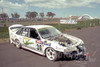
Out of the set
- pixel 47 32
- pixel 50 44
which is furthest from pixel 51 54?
pixel 47 32

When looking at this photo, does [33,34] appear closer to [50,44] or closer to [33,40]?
[33,40]

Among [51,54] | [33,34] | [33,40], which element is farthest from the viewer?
[33,34]

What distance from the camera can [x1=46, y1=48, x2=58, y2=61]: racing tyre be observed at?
4024 mm

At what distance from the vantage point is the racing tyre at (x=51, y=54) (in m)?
4.02

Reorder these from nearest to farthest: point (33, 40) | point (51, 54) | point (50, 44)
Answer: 1. point (50, 44)
2. point (51, 54)
3. point (33, 40)

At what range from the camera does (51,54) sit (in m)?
4.21

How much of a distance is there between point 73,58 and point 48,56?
1165 millimetres

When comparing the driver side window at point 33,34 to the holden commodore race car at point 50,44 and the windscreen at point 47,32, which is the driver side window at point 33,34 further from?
the windscreen at point 47,32

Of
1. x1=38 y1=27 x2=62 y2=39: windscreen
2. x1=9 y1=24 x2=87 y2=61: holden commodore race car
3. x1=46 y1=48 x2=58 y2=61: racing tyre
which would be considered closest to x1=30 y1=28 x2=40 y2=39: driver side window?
x1=9 y1=24 x2=87 y2=61: holden commodore race car

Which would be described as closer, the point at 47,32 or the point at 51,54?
the point at 51,54

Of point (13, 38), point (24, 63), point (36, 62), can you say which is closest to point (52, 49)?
point (36, 62)

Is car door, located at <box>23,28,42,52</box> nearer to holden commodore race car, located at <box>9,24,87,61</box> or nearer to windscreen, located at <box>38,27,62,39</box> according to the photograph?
holden commodore race car, located at <box>9,24,87,61</box>

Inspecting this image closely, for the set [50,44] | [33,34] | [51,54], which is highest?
[33,34]

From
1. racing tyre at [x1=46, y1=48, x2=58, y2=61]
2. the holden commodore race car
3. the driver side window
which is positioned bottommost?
racing tyre at [x1=46, y1=48, x2=58, y2=61]
